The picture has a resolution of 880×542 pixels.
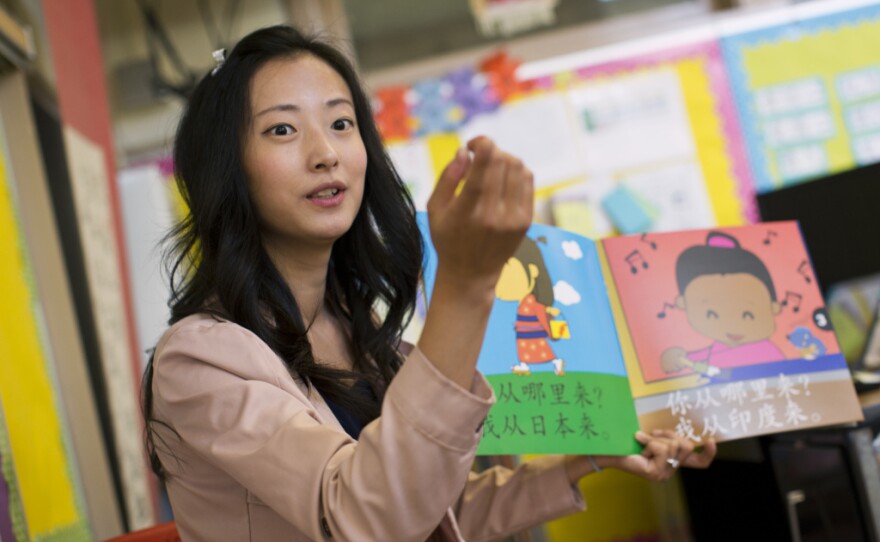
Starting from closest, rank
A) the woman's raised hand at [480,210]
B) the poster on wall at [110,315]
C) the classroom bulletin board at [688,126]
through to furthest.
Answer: the woman's raised hand at [480,210] → the poster on wall at [110,315] → the classroom bulletin board at [688,126]

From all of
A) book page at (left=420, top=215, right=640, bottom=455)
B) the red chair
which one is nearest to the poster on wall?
the red chair

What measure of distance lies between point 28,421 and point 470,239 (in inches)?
46.3

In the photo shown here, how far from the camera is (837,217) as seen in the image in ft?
8.00

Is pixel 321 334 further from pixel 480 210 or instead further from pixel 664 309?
pixel 480 210

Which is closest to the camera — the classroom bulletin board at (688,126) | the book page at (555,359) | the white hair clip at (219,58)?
the white hair clip at (219,58)

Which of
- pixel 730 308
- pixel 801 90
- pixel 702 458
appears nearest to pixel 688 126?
pixel 801 90

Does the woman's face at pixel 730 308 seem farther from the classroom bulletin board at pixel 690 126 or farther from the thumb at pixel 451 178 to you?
the classroom bulletin board at pixel 690 126

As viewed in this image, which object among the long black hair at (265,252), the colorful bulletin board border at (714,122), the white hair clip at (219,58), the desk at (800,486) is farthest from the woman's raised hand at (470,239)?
the colorful bulletin board border at (714,122)

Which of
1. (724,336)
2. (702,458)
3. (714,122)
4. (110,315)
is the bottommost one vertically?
(702,458)

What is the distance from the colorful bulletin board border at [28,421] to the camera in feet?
4.66

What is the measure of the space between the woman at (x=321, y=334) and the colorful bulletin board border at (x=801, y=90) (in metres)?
1.76

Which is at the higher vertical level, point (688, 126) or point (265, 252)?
point (688, 126)

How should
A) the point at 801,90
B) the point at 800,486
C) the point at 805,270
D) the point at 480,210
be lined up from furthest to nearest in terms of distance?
the point at 801,90
the point at 800,486
the point at 805,270
the point at 480,210

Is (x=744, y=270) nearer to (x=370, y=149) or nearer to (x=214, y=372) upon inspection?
(x=370, y=149)
